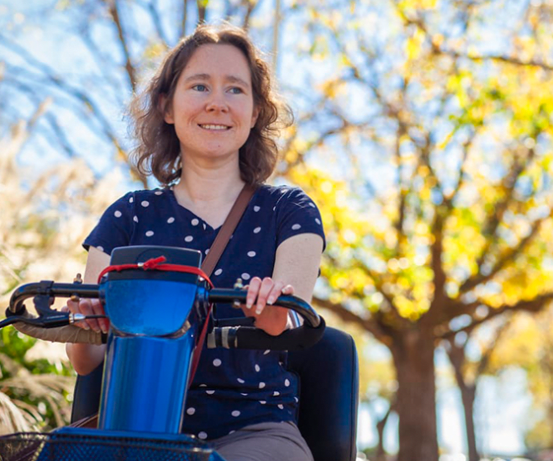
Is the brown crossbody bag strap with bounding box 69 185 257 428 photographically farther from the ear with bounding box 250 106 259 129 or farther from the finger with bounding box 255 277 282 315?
the finger with bounding box 255 277 282 315

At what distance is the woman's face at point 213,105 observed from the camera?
212cm

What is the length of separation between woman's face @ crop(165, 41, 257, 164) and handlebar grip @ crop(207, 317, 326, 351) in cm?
79

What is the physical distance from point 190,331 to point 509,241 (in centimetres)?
1044

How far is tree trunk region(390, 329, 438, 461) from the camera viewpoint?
11500 millimetres

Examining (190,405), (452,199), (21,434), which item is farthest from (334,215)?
(21,434)

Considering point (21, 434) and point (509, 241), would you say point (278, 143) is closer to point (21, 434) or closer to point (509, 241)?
point (21, 434)

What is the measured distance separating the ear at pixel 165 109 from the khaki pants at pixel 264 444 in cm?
98

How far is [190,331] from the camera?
1343mm

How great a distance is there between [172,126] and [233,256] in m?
0.61

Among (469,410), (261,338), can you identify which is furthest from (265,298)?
(469,410)

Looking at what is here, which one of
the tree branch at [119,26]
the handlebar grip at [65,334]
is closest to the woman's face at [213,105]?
the handlebar grip at [65,334]

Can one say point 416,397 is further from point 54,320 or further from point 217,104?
point 54,320

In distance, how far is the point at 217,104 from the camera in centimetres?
210

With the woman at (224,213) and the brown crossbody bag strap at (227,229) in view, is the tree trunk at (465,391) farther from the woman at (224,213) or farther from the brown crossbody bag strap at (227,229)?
the brown crossbody bag strap at (227,229)
